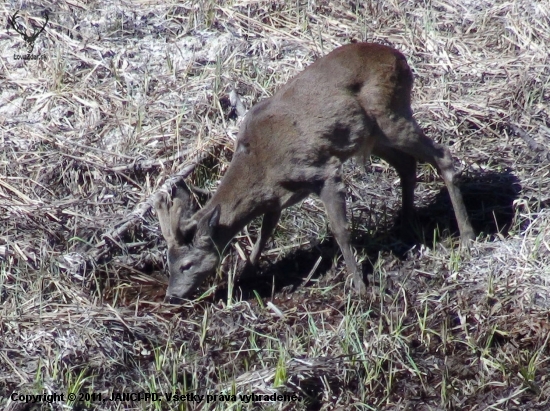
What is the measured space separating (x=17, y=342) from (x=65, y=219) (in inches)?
62.7

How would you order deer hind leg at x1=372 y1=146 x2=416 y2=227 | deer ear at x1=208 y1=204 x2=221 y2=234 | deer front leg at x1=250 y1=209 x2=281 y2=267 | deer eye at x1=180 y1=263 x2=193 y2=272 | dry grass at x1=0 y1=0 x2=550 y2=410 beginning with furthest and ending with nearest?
deer hind leg at x1=372 y1=146 x2=416 y2=227, deer front leg at x1=250 y1=209 x2=281 y2=267, deer eye at x1=180 y1=263 x2=193 y2=272, deer ear at x1=208 y1=204 x2=221 y2=234, dry grass at x1=0 y1=0 x2=550 y2=410

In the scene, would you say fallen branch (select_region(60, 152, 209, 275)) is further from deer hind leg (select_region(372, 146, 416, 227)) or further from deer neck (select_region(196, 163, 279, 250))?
deer hind leg (select_region(372, 146, 416, 227))

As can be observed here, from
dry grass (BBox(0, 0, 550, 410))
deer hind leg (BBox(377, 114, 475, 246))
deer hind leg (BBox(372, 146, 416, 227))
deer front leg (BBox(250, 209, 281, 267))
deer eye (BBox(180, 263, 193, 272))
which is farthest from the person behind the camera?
deer hind leg (BBox(372, 146, 416, 227))

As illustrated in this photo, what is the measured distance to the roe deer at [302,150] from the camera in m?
7.30

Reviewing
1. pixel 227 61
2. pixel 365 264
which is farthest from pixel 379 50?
pixel 227 61

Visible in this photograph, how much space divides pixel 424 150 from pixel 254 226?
1.59 m

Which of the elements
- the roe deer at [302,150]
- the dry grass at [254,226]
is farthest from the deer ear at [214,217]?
the dry grass at [254,226]

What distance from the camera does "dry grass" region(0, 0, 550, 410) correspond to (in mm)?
6465

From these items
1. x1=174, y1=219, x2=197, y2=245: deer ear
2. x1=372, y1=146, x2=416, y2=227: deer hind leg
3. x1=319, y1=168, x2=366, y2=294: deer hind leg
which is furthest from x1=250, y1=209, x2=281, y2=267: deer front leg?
x1=372, y1=146, x2=416, y2=227: deer hind leg

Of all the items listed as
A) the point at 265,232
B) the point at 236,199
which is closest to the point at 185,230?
the point at 236,199

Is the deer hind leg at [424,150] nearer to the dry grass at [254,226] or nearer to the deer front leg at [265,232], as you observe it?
the dry grass at [254,226]

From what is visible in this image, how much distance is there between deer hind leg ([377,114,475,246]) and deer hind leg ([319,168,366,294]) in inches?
20.8

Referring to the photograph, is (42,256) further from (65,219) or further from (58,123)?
(58,123)

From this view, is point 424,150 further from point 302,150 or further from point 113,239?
point 113,239
